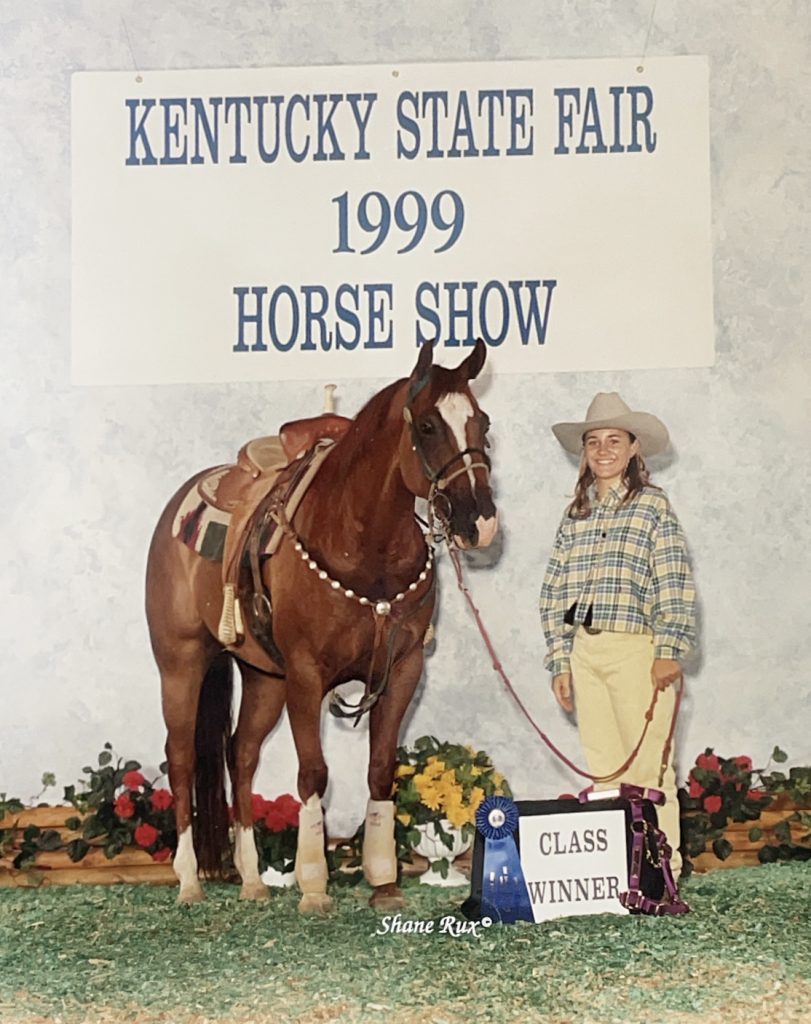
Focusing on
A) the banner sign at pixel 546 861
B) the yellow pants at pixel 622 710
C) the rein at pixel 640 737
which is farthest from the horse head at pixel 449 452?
the banner sign at pixel 546 861

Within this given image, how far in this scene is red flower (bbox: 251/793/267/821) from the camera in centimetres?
402

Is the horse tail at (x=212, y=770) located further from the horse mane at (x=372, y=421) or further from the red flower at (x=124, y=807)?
the horse mane at (x=372, y=421)

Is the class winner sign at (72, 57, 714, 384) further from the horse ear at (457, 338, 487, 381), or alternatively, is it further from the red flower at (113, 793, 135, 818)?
the red flower at (113, 793, 135, 818)

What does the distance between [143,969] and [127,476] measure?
1630 millimetres

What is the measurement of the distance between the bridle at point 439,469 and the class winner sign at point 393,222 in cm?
81

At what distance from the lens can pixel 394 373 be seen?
4.23m

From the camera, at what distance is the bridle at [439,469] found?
11.0 ft

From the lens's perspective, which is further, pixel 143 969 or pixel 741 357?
pixel 741 357

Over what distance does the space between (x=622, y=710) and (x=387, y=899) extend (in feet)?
2.90

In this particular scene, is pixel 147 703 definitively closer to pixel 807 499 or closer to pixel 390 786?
pixel 390 786

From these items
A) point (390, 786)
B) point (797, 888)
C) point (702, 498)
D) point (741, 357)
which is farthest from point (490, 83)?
point (797, 888)

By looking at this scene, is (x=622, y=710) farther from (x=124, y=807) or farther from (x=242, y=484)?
(x=124, y=807)

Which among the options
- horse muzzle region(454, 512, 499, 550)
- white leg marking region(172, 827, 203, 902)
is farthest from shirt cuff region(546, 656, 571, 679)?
white leg marking region(172, 827, 203, 902)

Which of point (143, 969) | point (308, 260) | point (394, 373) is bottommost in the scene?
point (143, 969)
